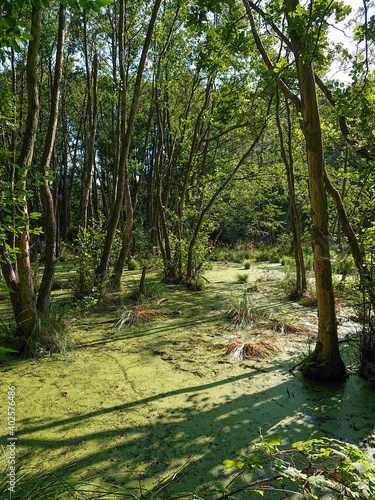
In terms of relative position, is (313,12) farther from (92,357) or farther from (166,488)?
(92,357)

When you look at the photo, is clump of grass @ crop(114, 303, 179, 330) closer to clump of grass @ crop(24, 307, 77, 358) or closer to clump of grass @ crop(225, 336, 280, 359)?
clump of grass @ crop(24, 307, 77, 358)

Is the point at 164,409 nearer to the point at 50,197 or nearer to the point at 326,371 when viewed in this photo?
the point at 326,371

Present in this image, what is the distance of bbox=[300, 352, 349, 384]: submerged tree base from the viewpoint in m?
2.54

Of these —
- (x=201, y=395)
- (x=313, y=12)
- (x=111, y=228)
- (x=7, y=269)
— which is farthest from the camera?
(x=111, y=228)

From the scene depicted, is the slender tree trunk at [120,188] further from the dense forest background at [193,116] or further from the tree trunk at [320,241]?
the tree trunk at [320,241]

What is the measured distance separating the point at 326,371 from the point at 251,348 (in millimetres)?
904

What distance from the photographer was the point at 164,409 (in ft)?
7.30

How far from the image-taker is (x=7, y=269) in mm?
3057

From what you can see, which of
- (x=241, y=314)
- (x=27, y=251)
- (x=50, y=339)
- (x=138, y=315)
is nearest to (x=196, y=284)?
(x=241, y=314)

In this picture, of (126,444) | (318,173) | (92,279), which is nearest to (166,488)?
(126,444)

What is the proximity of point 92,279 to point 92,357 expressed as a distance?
184 cm

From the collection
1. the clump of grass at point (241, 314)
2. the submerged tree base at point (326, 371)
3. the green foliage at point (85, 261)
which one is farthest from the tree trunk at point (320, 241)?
the green foliage at point (85, 261)

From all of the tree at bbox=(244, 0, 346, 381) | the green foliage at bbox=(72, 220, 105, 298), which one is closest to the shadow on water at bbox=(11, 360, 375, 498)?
the tree at bbox=(244, 0, 346, 381)

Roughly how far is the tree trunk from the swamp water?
196 millimetres
